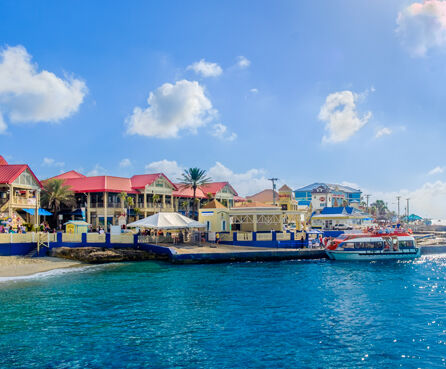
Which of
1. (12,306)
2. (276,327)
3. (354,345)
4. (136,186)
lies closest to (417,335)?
(354,345)

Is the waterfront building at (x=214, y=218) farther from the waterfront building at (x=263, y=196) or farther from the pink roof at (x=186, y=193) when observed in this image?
the waterfront building at (x=263, y=196)

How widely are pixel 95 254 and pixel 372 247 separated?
31058mm

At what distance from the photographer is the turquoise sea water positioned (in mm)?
13742

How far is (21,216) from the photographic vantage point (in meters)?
49.2

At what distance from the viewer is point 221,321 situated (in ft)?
59.2

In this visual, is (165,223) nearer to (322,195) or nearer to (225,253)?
(225,253)

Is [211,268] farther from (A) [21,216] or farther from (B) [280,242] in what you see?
(A) [21,216]

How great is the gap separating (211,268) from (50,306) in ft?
55.3

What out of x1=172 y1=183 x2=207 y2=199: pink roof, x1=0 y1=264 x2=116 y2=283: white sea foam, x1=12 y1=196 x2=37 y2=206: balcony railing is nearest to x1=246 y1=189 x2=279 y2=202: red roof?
x1=172 y1=183 x2=207 y2=199: pink roof

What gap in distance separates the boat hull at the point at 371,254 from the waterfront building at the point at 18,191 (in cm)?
3692

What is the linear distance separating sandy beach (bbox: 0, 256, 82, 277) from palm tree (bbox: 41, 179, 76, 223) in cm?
2054

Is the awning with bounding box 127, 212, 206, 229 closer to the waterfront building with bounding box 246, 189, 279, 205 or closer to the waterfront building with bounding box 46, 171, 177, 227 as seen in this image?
the waterfront building with bounding box 46, 171, 177, 227

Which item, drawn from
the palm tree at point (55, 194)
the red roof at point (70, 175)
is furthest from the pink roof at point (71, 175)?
the palm tree at point (55, 194)

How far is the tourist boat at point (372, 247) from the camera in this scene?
43438mm
